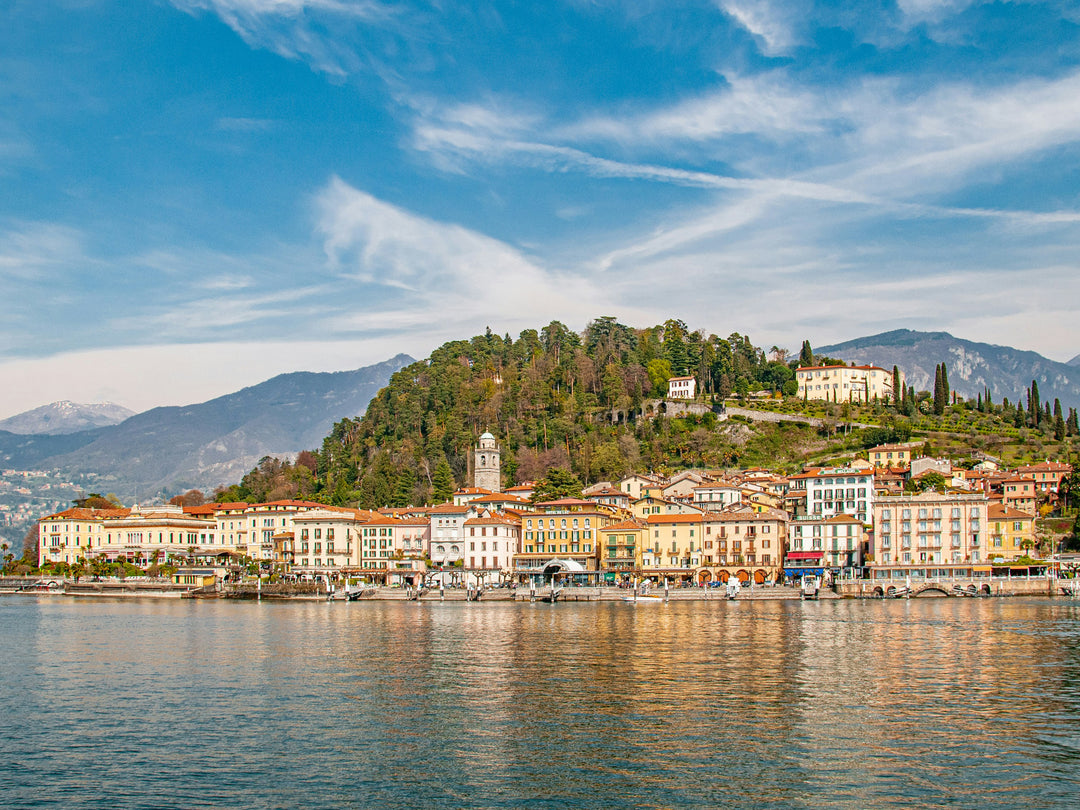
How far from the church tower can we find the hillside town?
48.4 ft

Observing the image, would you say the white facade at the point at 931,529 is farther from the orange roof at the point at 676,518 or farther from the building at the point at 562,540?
the building at the point at 562,540

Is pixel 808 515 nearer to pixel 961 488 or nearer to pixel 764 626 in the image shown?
Result: pixel 961 488

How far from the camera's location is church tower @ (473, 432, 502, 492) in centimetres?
14662

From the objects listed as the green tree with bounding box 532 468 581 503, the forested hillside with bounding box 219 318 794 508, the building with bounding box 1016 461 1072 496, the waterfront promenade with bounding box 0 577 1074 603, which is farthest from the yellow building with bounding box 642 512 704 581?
the building with bounding box 1016 461 1072 496

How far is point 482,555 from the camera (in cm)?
11456

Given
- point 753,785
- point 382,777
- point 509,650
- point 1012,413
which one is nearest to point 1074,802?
point 753,785

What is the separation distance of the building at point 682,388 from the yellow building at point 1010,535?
216ft

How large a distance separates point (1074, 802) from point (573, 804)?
11151mm

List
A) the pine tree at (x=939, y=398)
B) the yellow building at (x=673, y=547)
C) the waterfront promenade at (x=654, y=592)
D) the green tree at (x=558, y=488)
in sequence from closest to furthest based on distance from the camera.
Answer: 1. the waterfront promenade at (x=654, y=592)
2. the yellow building at (x=673, y=547)
3. the green tree at (x=558, y=488)
4. the pine tree at (x=939, y=398)

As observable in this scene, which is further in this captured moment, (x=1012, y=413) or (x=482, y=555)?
(x=1012, y=413)

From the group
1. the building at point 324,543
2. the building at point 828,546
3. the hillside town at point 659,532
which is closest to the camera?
the hillside town at point 659,532

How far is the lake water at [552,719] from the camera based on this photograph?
82.7ft

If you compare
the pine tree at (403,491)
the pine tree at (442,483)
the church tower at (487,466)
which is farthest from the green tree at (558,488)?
the pine tree at (403,491)

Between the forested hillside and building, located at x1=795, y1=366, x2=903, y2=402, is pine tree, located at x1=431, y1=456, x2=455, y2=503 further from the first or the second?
building, located at x1=795, y1=366, x2=903, y2=402
